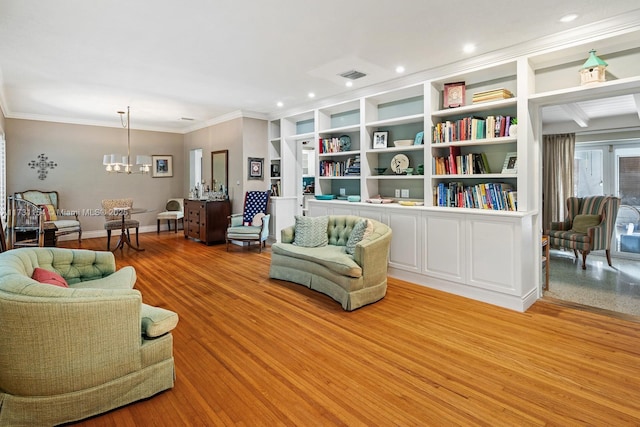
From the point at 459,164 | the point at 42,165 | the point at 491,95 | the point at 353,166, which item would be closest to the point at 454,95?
the point at 491,95

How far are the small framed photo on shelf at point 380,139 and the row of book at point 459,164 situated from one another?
3.09 feet

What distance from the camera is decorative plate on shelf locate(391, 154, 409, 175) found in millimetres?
4973

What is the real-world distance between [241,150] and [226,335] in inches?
181

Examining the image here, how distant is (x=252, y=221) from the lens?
6598mm

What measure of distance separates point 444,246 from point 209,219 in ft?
15.4

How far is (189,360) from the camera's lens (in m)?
2.56

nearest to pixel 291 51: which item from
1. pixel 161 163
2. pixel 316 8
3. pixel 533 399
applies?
pixel 316 8

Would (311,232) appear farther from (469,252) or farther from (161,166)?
(161,166)

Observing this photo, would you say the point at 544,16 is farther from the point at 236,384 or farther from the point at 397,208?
the point at 236,384

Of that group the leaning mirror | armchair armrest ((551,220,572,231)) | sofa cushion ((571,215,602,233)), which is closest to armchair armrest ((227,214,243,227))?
the leaning mirror

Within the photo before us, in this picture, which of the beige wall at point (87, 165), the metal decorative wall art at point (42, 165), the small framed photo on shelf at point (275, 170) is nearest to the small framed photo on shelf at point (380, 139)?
the small framed photo on shelf at point (275, 170)

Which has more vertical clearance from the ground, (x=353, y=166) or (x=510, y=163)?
(x=353, y=166)

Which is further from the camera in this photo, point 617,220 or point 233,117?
point 233,117

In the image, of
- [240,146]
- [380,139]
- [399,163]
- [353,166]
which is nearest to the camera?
[399,163]
